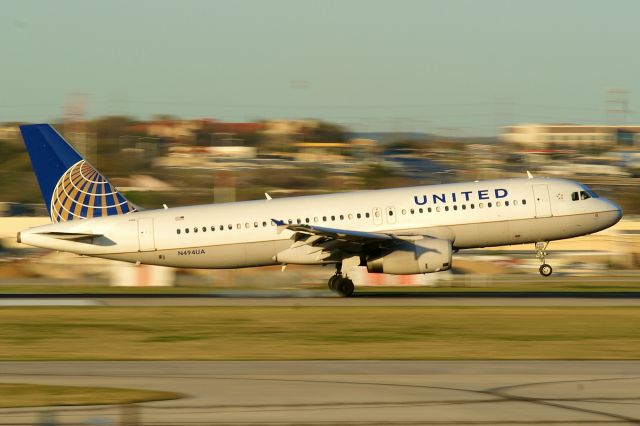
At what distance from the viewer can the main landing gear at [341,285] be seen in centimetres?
3734

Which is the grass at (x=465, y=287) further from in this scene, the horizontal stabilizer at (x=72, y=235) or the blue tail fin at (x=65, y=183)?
the blue tail fin at (x=65, y=183)

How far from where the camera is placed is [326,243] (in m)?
36.1

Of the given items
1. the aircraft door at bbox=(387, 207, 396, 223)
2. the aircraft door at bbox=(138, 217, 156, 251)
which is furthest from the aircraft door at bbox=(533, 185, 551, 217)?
the aircraft door at bbox=(138, 217, 156, 251)

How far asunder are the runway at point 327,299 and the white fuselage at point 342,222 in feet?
5.47

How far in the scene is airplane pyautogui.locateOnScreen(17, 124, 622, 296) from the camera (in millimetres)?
37125

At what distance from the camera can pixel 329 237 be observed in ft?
116

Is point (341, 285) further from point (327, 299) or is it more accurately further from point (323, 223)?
point (323, 223)

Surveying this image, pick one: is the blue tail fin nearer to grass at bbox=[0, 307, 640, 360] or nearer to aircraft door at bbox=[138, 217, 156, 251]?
aircraft door at bbox=[138, 217, 156, 251]

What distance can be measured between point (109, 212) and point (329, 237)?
963 centimetres

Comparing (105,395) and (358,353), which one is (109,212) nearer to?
(358,353)

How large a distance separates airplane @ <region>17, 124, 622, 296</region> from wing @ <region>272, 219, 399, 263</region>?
0.05m

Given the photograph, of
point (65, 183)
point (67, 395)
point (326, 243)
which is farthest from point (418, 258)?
point (67, 395)

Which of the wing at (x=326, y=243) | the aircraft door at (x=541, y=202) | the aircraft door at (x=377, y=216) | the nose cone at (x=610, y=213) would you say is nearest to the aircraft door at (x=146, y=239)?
the wing at (x=326, y=243)

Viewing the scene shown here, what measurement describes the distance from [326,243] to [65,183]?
1122 cm
